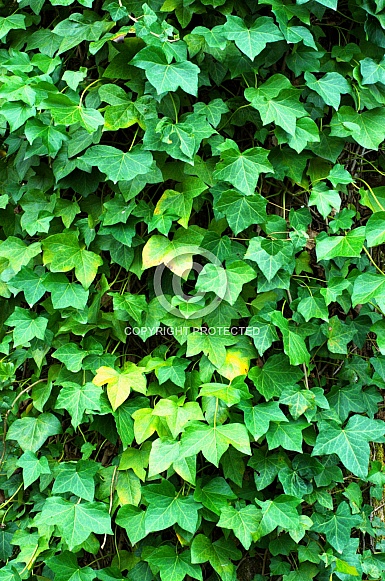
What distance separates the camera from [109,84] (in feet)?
5.22

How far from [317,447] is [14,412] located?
3.04 ft

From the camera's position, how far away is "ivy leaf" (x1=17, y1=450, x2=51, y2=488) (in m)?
1.68

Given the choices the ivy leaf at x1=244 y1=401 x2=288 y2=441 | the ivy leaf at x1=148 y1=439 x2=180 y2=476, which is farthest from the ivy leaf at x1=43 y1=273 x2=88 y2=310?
the ivy leaf at x1=244 y1=401 x2=288 y2=441

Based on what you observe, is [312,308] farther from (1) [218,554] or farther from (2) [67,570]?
(2) [67,570]

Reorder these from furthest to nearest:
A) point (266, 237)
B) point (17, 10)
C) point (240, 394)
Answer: point (17, 10)
point (266, 237)
point (240, 394)

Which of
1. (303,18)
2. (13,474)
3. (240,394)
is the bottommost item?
(13,474)

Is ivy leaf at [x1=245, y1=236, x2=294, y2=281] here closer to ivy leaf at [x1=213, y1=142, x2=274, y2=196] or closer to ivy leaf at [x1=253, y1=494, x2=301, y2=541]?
ivy leaf at [x1=213, y1=142, x2=274, y2=196]

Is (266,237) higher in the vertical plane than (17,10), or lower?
lower

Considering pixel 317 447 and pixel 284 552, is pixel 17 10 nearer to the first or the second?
pixel 317 447

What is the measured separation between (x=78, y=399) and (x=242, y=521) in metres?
0.54

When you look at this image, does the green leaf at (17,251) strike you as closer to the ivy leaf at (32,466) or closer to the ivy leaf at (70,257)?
the ivy leaf at (70,257)

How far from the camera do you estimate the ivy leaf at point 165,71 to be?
1.45 metres

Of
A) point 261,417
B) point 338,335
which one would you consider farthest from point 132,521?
point 338,335

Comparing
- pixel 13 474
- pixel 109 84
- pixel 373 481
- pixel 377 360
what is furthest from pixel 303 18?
pixel 13 474
